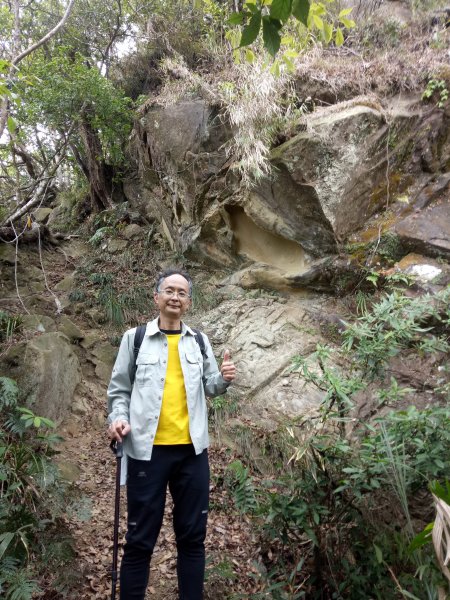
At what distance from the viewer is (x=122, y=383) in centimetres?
259

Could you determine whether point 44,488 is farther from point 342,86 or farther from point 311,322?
point 342,86

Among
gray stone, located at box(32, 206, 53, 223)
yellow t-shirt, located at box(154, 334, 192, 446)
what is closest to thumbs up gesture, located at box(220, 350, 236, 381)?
yellow t-shirt, located at box(154, 334, 192, 446)

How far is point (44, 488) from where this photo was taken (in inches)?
142

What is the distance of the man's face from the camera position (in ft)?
8.83

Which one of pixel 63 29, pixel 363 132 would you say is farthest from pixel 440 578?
pixel 63 29

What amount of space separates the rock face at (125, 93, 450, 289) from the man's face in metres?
3.88

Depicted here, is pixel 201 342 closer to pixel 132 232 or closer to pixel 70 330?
pixel 70 330

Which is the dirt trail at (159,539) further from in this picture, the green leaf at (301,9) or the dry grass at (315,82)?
the dry grass at (315,82)

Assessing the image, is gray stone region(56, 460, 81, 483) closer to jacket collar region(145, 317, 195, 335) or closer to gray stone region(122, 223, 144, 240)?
jacket collar region(145, 317, 195, 335)

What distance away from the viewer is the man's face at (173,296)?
269cm

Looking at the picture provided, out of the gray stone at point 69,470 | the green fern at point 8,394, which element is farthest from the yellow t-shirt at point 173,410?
the gray stone at point 69,470

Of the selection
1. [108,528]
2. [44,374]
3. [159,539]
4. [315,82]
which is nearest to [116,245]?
[44,374]

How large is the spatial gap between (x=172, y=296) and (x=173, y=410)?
71 cm

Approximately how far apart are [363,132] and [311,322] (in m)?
2.86
